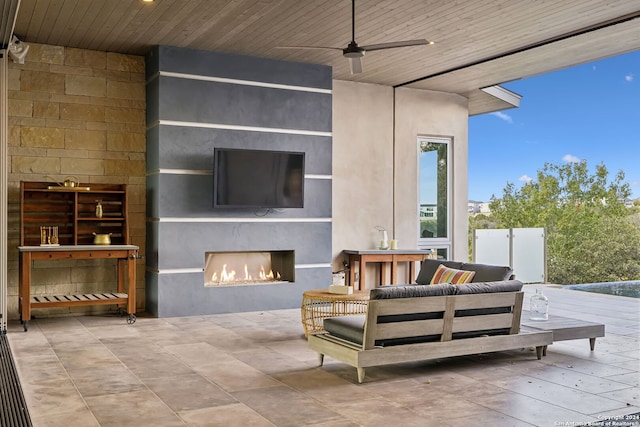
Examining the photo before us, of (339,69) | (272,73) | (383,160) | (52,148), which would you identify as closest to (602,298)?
(383,160)

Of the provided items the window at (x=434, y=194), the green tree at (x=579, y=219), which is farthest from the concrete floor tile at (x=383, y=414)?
the green tree at (x=579, y=219)

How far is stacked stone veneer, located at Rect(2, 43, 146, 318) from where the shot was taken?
7406mm

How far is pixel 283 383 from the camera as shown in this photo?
467 cm

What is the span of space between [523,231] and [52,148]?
8.01 meters

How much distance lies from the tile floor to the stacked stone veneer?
41.8 inches

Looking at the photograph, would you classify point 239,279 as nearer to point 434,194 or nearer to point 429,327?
point 434,194

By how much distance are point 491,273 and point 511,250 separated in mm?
6083

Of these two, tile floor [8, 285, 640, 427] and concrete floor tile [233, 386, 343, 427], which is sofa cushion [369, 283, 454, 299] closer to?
tile floor [8, 285, 640, 427]

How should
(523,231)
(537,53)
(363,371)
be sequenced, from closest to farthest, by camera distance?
(363,371), (537,53), (523,231)

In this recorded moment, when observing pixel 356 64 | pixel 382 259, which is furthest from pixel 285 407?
pixel 382 259

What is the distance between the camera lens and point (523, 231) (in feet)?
38.1

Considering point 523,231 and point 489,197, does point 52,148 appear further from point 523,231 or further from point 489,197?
point 489,197

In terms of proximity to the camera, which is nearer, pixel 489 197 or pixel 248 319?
pixel 248 319

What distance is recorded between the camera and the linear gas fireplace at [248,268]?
27.1ft
